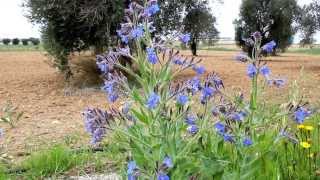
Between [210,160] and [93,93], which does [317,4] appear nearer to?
[93,93]

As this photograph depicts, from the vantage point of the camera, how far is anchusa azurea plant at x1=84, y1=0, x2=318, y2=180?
2.66m

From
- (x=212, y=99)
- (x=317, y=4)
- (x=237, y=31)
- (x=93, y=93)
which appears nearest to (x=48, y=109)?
(x=93, y=93)

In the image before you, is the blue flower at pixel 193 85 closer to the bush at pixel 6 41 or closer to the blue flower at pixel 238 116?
the blue flower at pixel 238 116

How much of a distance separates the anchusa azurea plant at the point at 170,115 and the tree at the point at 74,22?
956cm

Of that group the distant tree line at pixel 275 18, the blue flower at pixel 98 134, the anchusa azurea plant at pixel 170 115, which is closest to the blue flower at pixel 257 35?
the anchusa azurea plant at pixel 170 115

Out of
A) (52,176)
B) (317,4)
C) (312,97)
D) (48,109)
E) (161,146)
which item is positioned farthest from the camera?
(317,4)

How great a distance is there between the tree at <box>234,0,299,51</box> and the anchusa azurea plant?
29075 millimetres

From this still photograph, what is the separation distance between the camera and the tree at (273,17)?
31.9 metres

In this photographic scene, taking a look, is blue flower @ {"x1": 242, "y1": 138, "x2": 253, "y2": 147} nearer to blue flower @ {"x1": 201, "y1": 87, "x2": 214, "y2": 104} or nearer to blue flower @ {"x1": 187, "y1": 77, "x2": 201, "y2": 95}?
blue flower @ {"x1": 201, "y1": 87, "x2": 214, "y2": 104}

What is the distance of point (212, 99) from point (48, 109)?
6.74m

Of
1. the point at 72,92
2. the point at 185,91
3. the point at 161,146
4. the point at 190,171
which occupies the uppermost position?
the point at 185,91

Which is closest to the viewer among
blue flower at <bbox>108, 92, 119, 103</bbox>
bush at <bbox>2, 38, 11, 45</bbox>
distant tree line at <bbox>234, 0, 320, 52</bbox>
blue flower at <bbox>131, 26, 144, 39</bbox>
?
blue flower at <bbox>131, 26, 144, 39</bbox>

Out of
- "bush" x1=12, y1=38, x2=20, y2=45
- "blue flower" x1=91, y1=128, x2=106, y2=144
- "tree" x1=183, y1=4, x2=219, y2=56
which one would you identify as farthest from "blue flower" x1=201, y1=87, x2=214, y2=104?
"bush" x1=12, y1=38, x2=20, y2=45

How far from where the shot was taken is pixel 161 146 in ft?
8.91
